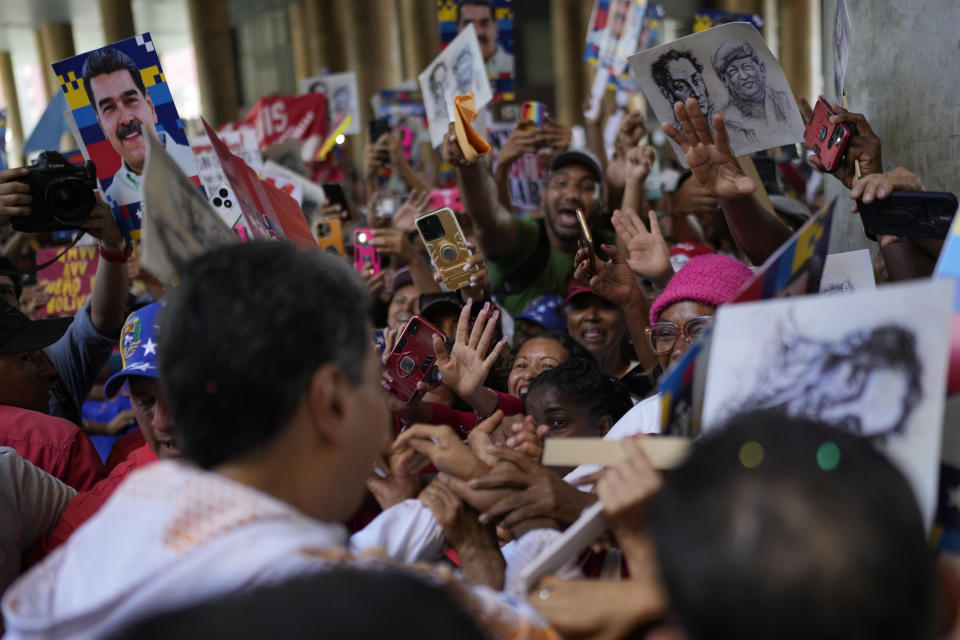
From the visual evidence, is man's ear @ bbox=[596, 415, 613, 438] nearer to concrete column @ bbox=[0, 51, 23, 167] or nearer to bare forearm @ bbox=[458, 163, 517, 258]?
bare forearm @ bbox=[458, 163, 517, 258]

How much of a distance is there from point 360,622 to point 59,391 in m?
3.00

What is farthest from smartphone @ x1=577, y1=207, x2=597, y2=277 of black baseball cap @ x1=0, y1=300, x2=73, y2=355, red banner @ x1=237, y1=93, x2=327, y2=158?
red banner @ x1=237, y1=93, x2=327, y2=158

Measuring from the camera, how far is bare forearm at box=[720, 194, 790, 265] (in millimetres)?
2750

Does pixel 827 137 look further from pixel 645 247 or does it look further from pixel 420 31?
pixel 420 31

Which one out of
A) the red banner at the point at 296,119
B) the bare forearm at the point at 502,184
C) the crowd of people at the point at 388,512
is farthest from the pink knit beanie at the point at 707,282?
the red banner at the point at 296,119

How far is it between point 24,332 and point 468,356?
60.0 inches

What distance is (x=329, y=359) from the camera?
4.11 ft

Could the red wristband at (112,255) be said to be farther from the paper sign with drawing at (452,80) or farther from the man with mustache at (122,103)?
the paper sign with drawing at (452,80)

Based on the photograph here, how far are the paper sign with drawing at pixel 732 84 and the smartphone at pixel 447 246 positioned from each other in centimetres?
90

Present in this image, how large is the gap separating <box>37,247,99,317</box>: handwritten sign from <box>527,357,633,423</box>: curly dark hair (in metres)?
3.39

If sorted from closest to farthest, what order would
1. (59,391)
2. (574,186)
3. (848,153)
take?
(848,153) → (59,391) → (574,186)

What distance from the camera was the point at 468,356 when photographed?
2803mm

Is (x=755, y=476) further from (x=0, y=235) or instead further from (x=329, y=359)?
(x=0, y=235)

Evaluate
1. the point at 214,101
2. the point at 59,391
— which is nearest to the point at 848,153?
the point at 59,391
